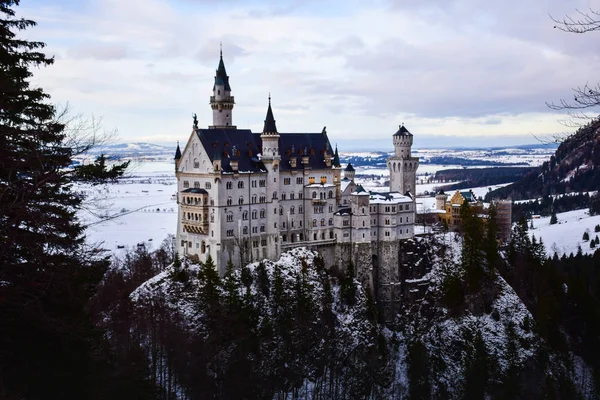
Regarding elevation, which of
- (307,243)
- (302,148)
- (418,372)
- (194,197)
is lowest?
(418,372)

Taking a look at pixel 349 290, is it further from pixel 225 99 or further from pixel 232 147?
pixel 225 99

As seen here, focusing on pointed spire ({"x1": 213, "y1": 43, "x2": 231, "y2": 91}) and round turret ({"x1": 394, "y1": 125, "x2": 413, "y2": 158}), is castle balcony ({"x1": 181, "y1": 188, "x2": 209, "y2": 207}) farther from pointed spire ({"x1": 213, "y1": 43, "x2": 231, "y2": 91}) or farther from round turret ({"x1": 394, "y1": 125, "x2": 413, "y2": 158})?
round turret ({"x1": 394, "y1": 125, "x2": 413, "y2": 158})

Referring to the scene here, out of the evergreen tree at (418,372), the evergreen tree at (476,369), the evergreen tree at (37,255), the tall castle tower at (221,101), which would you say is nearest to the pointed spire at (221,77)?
the tall castle tower at (221,101)

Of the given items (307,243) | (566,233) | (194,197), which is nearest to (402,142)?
(307,243)

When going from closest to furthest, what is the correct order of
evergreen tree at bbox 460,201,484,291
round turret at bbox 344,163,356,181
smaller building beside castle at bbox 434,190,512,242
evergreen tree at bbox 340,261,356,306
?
1. evergreen tree at bbox 340,261,356,306
2. evergreen tree at bbox 460,201,484,291
3. round turret at bbox 344,163,356,181
4. smaller building beside castle at bbox 434,190,512,242

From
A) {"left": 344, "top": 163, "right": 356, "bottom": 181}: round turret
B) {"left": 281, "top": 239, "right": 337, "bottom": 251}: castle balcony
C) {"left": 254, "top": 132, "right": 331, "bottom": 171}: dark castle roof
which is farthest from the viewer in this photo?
{"left": 344, "top": 163, "right": 356, "bottom": 181}: round turret

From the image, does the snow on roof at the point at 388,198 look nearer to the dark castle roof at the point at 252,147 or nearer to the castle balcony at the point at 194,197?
the dark castle roof at the point at 252,147

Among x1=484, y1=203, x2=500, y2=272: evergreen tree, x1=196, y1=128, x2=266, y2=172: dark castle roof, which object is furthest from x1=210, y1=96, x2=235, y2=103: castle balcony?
x1=484, y1=203, x2=500, y2=272: evergreen tree
